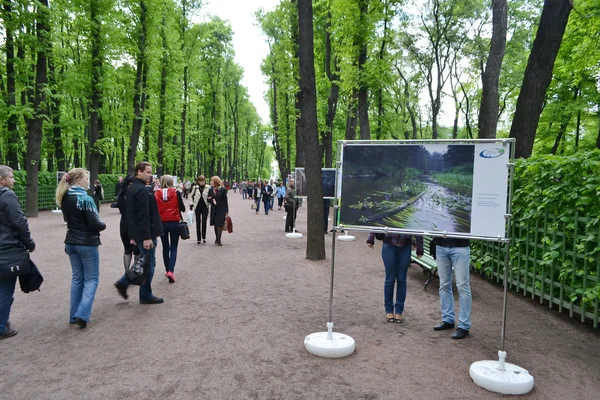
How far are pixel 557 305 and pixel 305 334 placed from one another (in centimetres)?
411

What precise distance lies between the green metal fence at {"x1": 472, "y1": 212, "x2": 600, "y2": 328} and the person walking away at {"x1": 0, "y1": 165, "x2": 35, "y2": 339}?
22.0 feet

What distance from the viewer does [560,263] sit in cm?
587

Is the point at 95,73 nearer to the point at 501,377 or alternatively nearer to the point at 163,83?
the point at 163,83

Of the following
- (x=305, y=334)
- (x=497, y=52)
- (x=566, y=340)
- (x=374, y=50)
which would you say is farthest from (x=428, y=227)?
(x=374, y=50)

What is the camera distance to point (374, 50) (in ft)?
58.3

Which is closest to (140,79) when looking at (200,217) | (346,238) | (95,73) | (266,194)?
(95,73)

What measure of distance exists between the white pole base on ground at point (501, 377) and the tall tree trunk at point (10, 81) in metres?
19.4

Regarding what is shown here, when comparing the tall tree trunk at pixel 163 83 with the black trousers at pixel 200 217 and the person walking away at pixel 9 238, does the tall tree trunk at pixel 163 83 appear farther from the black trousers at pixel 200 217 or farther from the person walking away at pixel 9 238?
the person walking away at pixel 9 238

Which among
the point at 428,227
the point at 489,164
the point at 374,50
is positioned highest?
the point at 374,50

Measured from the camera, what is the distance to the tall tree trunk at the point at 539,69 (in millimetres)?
8297

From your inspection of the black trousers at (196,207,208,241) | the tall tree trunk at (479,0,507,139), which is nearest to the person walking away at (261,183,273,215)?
the black trousers at (196,207,208,241)

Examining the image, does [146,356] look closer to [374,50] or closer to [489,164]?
[489,164]

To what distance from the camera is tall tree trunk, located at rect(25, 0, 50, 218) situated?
16.7 meters

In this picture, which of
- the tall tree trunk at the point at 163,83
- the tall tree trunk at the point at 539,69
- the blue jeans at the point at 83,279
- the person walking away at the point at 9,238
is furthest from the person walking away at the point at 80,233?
the tall tree trunk at the point at 163,83
